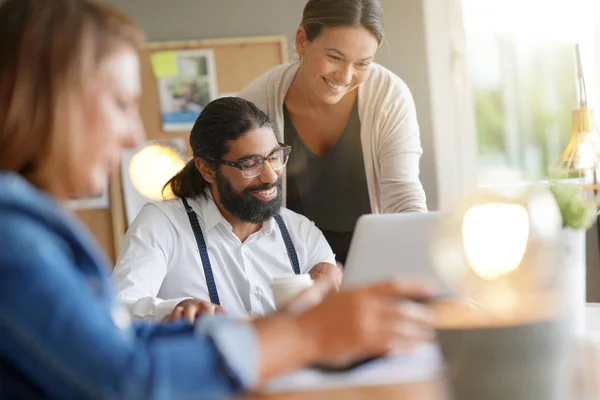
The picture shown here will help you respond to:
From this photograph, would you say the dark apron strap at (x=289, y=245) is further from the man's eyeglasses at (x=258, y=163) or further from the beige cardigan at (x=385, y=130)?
the beige cardigan at (x=385, y=130)

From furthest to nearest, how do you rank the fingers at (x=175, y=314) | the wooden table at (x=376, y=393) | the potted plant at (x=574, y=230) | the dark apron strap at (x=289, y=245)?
the dark apron strap at (x=289, y=245), the fingers at (x=175, y=314), the potted plant at (x=574, y=230), the wooden table at (x=376, y=393)

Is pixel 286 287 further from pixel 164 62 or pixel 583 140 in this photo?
pixel 164 62

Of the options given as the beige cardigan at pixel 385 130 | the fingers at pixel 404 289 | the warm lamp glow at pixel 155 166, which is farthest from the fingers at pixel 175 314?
the warm lamp glow at pixel 155 166

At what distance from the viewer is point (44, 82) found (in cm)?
64

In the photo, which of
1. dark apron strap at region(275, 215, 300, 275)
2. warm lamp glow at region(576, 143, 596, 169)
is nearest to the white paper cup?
dark apron strap at region(275, 215, 300, 275)

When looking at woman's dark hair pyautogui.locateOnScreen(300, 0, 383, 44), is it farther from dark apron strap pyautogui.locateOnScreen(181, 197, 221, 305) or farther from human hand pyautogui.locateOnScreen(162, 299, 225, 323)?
human hand pyautogui.locateOnScreen(162, 299, 225, 323)

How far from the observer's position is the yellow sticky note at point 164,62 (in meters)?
3.62

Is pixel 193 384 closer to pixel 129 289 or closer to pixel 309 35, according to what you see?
pixel 129 289

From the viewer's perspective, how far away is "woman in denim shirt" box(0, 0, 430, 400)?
55 centimetres

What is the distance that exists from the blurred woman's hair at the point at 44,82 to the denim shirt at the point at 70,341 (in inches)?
2.4

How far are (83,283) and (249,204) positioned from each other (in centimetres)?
140

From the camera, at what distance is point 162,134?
144 inches

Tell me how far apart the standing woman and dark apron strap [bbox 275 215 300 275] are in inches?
9.4

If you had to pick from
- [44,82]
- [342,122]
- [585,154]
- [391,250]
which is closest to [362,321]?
[44,82]
